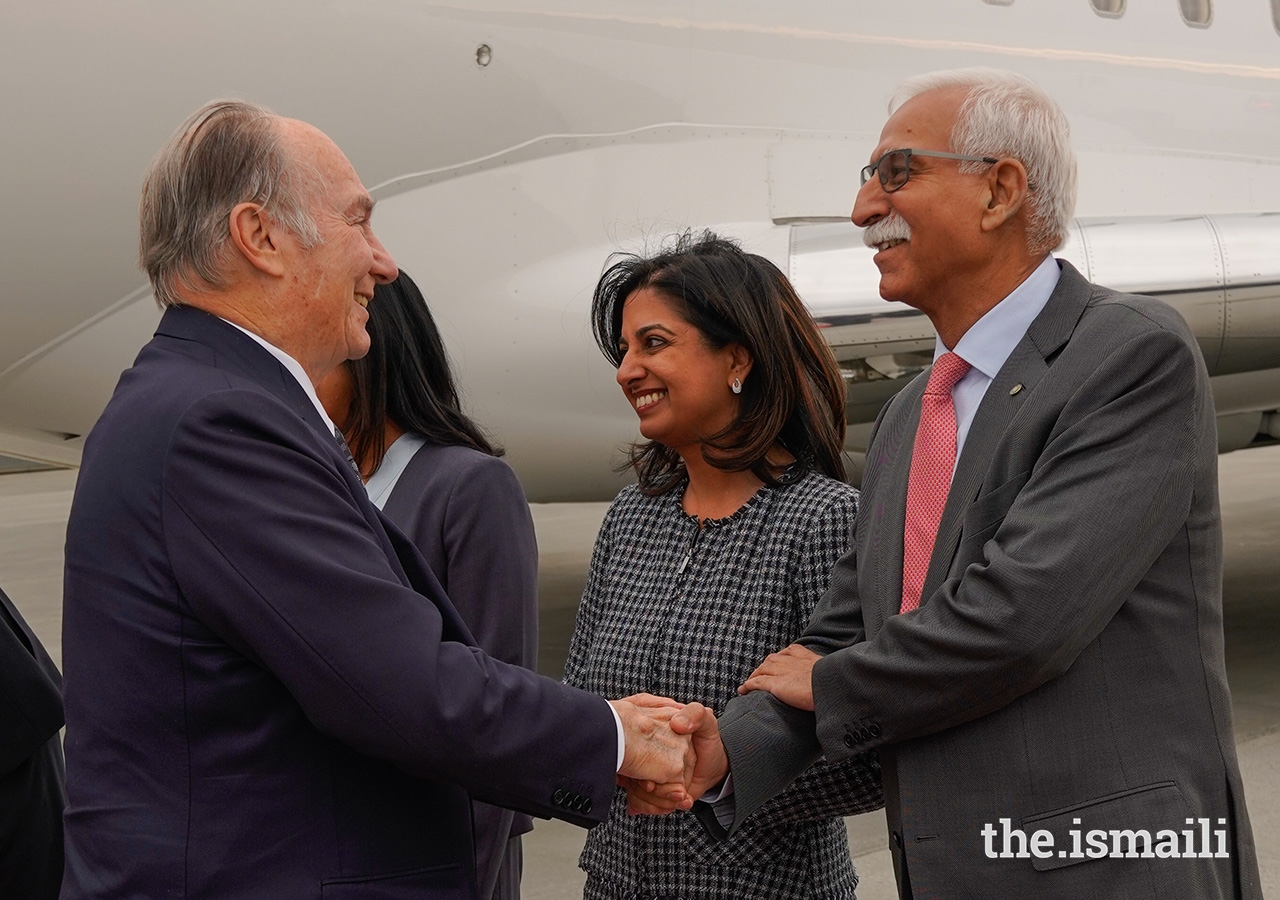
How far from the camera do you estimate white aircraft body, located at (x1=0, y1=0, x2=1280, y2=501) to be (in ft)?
14.3

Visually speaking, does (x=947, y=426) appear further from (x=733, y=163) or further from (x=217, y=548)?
(x=733, y=163)

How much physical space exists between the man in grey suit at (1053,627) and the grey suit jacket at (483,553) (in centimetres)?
63

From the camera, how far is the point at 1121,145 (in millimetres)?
6453

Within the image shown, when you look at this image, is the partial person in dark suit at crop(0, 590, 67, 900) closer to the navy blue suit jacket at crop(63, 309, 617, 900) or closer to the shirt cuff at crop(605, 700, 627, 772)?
the navy blue suit jacket at crop(63, 309, 617, 900)

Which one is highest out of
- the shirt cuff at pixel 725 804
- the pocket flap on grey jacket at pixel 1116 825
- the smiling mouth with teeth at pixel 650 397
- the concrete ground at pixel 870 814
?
the smiling mouth with teeth at pixel 650 397

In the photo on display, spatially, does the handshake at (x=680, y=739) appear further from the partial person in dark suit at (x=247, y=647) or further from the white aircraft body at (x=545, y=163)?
the white aircraft body at (x=545, y=163)

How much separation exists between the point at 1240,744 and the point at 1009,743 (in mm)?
4023

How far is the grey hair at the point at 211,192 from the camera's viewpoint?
172 cm

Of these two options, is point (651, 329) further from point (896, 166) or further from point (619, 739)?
point (619, 739)

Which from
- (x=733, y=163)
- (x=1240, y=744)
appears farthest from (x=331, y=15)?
(x=1240, y=744)

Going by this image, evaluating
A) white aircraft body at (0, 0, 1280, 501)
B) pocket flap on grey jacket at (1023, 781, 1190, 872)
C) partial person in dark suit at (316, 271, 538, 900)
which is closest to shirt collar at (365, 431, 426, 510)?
partial person in dark suit at (316, 271, 538, 900)

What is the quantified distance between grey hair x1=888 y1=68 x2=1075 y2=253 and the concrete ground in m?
2.56

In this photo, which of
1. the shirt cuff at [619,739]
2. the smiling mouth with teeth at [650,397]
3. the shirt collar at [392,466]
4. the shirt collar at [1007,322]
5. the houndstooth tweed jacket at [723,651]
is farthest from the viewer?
the smiling mouth with teeth at [650,397]

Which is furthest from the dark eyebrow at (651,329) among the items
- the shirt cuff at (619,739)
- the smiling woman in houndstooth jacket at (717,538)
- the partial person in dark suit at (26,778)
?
the partial person in dark suit at (26,778)
